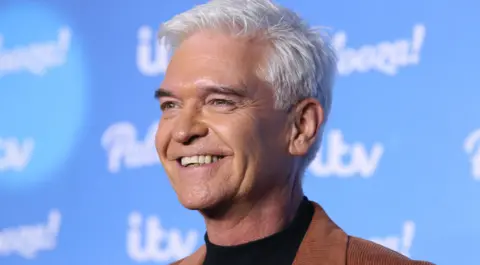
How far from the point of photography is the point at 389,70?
2723 millimetres

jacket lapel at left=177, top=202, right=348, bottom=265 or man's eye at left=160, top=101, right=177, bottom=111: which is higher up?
man's eye at left=160, top=101, right=177, bottom=111

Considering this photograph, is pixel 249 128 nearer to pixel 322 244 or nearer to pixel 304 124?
pixel 304 124

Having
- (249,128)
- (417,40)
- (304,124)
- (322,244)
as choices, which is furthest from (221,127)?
(417,40)

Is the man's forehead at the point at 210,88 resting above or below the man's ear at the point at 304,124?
above

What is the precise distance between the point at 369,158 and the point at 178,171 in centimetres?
109

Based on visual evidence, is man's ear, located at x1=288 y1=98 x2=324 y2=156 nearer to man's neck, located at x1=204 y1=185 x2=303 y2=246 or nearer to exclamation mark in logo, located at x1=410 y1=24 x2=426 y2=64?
man's neck, located at x1=204 y1=185 x2=303 y2=246

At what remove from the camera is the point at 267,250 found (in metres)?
1.72

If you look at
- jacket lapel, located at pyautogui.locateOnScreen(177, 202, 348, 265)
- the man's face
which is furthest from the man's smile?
jacket lapel, located at pyautogui.locateOnScreen(177, 202, 348, 265)

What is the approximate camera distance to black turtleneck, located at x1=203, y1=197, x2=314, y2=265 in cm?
172

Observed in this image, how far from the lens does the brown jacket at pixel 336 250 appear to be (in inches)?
67.2

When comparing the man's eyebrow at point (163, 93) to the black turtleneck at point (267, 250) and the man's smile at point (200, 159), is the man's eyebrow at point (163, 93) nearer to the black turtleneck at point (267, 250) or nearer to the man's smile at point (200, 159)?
the man's smile at point (200, 159)

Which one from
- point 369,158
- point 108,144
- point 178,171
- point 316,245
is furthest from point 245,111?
point 108,144

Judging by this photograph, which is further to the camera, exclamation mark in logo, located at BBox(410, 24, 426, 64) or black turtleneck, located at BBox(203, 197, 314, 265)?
exclamation mark in logo, located at BBox(410, 24, 426, 64)

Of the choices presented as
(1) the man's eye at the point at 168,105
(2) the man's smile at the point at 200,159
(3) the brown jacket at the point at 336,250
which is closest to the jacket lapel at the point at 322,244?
(3) the brown jacket at the point at 336,250
